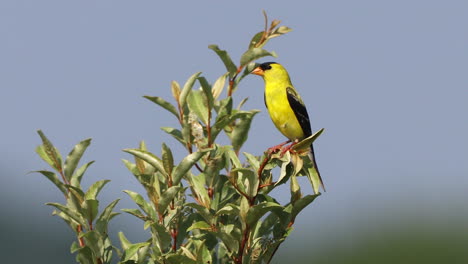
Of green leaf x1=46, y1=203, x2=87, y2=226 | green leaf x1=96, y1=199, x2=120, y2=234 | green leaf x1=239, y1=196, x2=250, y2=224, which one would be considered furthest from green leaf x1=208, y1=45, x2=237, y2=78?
green leaf x1=46, y1=203, x2=87, y2=226

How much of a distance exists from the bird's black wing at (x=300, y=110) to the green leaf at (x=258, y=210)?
13.3 ft

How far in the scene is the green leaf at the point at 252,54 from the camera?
6375mm

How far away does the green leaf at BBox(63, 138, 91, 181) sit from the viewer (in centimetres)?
614

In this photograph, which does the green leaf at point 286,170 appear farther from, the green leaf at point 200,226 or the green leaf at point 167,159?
the green leaf at point 167,159

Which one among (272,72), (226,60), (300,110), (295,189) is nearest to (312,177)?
(295,189)

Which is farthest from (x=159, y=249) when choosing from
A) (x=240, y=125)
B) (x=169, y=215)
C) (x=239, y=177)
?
(x=240, y=125)

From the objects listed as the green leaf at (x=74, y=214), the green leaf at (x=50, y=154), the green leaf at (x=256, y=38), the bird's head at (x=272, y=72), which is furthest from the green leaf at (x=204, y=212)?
the bird's head at (x=272, y=72)

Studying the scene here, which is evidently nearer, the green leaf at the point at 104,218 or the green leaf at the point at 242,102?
the green leaf at the point at 104,218

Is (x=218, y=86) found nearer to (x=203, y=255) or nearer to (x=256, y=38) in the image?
(x=256, y=38)

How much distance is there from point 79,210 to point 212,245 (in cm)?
110

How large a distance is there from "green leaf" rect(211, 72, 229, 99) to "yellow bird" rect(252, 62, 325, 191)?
3.33 m

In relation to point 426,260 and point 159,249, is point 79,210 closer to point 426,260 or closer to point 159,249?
point 159,249

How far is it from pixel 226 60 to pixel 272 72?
13.2 feet

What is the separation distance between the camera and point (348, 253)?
3919cm
